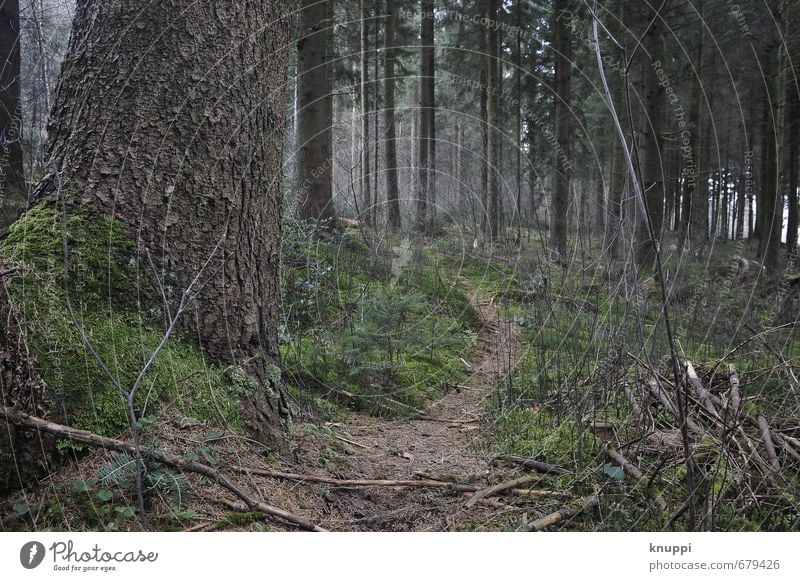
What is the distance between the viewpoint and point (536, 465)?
196cm

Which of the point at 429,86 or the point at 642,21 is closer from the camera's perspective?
the point at 642,21

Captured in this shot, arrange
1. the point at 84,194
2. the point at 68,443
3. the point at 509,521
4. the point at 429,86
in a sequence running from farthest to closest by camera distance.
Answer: the point at 429,86 < the point at 84,194 < the point at 509,521 < the point at 68,443

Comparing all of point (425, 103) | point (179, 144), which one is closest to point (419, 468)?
point (179, 144)

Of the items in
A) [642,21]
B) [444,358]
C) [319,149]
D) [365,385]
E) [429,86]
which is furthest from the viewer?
[429,86]

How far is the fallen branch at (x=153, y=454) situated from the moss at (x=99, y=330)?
0.21ft

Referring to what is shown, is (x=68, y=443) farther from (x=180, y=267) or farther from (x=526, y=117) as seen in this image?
(x=526, y=117)

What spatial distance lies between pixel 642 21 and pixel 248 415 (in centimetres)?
735

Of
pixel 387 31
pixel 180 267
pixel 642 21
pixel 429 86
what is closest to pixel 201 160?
pixel 180 267

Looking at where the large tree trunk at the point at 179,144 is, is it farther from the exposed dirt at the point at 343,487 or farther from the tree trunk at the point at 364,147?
the tree trunk at the point at 364,147

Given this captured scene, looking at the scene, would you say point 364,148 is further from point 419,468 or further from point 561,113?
point 561,113

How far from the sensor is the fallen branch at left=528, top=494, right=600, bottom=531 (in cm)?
164

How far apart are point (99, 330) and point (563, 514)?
1.74 m

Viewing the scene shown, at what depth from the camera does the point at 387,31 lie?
10711 millimetres
